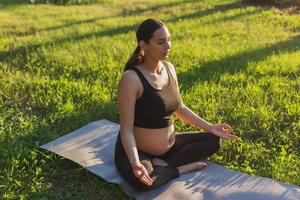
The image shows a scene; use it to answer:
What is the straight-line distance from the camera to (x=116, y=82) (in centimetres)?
670

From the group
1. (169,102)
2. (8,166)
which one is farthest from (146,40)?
(8,166)

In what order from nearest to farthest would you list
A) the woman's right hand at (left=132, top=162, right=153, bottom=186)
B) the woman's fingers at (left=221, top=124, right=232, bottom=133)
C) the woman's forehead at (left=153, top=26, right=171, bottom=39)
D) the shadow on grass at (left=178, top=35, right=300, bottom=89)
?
the woman's right hand at (left=132, top=162, right=153, bottom=186), the woman's forehead at (left=153, top=26, right=171, bottom=39), the woman's fingers at (left=221, top=124, right=232, bottom=133), the shadow on grass at (left=178, top=35, right=300, bottom=89)

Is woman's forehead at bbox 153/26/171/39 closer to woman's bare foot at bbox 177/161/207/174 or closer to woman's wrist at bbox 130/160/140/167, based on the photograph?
woman's wrist at bbox 130/160/140/167

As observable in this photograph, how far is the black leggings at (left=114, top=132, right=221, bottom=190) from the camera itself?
4.09 m

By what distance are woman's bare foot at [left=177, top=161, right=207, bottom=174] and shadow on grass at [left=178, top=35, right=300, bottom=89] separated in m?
2.14

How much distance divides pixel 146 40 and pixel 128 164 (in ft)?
3.32

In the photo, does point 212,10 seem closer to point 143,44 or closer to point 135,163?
point 143,44

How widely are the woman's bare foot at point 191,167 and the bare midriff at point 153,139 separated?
0.22 meters

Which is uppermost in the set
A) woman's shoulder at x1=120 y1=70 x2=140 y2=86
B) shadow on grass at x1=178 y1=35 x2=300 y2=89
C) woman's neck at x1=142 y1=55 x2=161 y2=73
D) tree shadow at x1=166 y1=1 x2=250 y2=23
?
woman's neck at x1=142 y1=55 x2=161 y2=73

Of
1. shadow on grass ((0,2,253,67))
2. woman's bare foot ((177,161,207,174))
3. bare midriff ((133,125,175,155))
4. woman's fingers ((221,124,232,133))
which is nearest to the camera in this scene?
bare midriff ((133,125,175,155))

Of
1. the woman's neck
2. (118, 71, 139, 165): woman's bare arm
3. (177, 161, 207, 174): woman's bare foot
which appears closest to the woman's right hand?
(118, 71, 139, 165): woman's bare arm

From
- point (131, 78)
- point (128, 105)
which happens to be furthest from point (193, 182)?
point (131, 78)

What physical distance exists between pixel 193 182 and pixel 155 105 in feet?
2.44

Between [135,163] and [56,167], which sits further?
[56,167]
